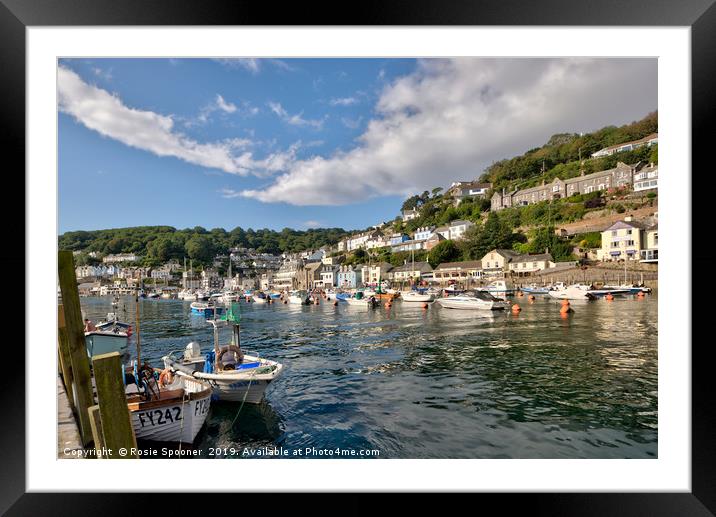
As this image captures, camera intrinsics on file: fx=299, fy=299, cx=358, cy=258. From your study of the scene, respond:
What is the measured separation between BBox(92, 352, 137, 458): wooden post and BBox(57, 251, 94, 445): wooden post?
21.4 inches

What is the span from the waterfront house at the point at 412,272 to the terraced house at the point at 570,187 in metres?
8.51

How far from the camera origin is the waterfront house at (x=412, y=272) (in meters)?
26.8

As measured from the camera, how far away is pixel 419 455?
2838mm

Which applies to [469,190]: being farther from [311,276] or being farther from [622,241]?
[311,276]

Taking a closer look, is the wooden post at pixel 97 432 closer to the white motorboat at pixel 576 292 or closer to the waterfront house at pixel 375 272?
the white motorboat at pixel 576 292

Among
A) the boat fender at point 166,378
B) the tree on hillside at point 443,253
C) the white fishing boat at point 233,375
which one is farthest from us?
the tree on hillside at point 443,253

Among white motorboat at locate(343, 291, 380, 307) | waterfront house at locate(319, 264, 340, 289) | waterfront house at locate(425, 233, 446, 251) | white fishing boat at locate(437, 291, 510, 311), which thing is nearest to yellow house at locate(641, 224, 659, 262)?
white fishing boat at locate(437, 291, 510, 311)

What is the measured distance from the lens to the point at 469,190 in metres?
25.8

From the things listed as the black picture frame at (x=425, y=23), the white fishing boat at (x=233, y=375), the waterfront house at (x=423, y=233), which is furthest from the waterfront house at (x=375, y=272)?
the black picture frame at (x=425, y=23)

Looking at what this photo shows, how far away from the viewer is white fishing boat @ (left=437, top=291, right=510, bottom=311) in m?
14.8
